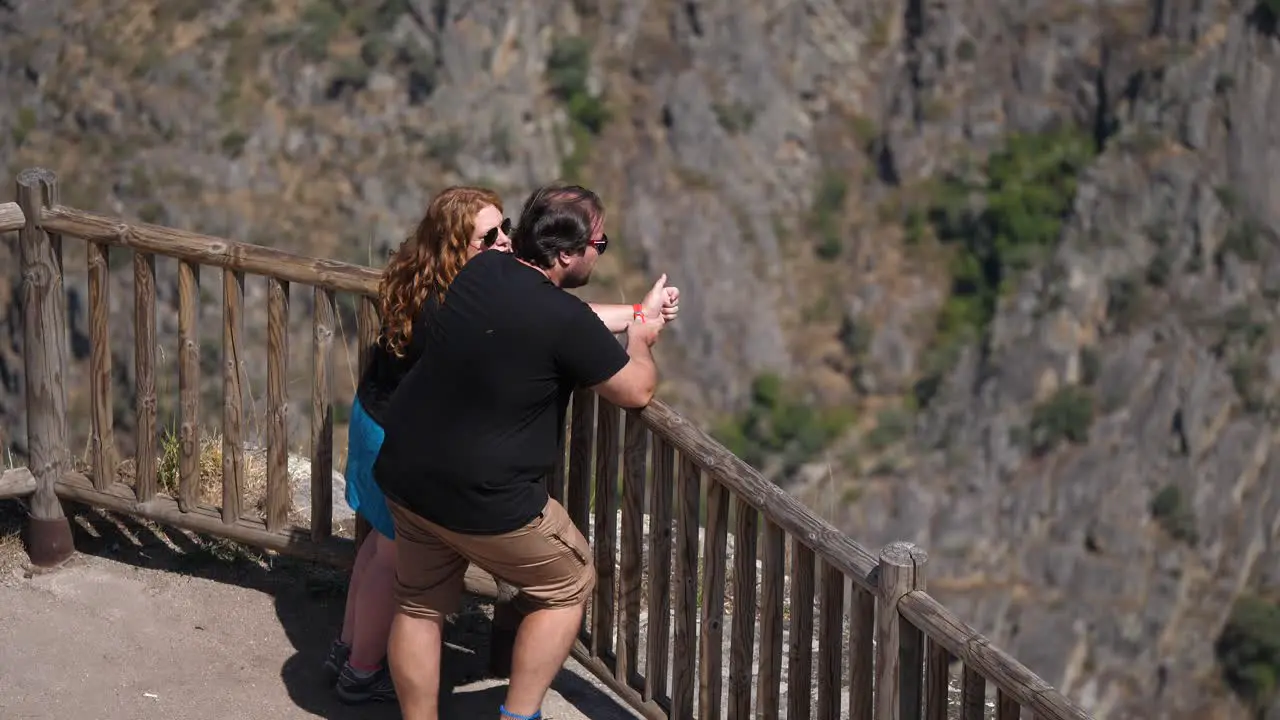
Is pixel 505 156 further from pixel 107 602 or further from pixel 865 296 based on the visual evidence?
pixel 107 602

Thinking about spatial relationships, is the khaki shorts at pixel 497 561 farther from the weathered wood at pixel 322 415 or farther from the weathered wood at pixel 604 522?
the weathered wood at pixel 322 415

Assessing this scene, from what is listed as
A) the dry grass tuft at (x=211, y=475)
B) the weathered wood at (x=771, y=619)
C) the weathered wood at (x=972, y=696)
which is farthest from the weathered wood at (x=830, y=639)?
the dry grass tuft at (x=211, y=475)

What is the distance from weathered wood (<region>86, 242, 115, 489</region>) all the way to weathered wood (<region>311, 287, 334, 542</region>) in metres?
0.72

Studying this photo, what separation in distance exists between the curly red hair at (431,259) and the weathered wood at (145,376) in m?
1.34

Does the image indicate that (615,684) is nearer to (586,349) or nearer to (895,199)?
(586,349)

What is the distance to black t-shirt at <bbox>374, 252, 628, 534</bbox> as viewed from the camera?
3.61 m

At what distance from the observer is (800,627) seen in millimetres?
4086

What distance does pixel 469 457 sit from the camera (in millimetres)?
3689

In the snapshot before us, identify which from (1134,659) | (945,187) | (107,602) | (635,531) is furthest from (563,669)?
(945,187)

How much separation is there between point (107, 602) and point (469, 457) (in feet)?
6.77

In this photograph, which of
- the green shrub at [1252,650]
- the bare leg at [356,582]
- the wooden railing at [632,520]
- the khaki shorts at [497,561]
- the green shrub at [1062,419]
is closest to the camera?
the wooden railing at [632,520]

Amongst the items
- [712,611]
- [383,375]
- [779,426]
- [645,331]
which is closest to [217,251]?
[383,375]

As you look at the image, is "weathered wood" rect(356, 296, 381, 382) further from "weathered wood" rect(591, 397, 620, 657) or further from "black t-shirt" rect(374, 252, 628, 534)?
"black t-shirt" rect(374, 252, 628, 534)

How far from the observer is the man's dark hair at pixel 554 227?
3.73 metres
